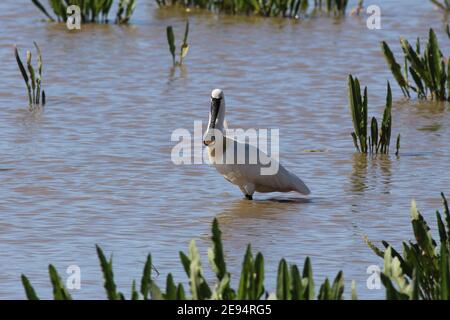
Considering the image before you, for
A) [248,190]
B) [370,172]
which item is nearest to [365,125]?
[370,172]

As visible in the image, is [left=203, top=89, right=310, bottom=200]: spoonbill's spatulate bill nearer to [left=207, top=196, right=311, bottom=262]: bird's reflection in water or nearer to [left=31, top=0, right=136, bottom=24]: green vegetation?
[left=207, top=196, right=311, bottom=262]: bird's reflection in water

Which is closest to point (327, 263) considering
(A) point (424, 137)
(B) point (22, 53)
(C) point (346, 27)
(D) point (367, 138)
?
(D) point (367, 138)

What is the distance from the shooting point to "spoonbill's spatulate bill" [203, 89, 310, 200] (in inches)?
355

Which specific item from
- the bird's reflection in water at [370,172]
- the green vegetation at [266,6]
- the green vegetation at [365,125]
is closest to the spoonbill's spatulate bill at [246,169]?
the bird's reflection in water at [370,172]

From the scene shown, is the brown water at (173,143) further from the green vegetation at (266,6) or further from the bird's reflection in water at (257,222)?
the green vegetation at (266,6)

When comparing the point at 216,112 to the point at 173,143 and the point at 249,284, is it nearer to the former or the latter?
the point at 173,143

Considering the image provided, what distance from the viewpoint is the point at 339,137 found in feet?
36.9

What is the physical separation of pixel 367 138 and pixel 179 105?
7.66 feet

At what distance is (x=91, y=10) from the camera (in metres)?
16.0

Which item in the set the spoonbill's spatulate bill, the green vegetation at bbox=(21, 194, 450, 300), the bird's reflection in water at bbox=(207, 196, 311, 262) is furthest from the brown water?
the green vegetation at bbox=(21, 194, 450, 300)

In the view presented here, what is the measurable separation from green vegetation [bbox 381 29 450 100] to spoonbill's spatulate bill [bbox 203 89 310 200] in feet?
10.1

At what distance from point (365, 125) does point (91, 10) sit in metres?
6.57

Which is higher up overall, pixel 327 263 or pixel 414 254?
pixel 414 254
